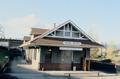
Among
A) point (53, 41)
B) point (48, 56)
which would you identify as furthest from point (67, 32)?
point (48, 56)

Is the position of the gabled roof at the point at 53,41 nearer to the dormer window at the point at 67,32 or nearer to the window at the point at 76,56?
the dormer window at the point at 67,32

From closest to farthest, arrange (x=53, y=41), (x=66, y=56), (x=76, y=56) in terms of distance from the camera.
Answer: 1. (x=53, y=41)
2. (x=66, y=56)
3. (x=76, y=56)

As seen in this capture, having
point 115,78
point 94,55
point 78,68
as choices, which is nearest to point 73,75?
point 115,78

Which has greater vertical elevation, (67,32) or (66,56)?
(67,32)

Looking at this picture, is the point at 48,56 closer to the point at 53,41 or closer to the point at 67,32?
the point at 53,41

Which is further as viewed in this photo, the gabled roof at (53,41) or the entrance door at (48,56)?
the entrance door at (48,56)

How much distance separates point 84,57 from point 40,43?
22.5 feet

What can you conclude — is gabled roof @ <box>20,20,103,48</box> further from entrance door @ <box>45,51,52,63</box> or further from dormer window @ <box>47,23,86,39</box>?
entrance door @ <box>45,51,52,63</box>

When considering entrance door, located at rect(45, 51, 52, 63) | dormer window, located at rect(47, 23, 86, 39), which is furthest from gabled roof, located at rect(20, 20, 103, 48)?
entrance door, located at rect(45, 51, 52, 63)

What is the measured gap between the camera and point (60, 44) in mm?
35906

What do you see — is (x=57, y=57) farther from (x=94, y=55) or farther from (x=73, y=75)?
(x=94, y=55)

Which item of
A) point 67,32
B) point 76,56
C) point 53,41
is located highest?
point 67,32

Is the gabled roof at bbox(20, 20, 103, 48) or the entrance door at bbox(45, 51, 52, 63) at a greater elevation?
the gabled roof at bbox(20, 20, 103, 48)

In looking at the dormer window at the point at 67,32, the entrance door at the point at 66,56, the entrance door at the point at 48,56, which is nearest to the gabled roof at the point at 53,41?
the dormer window at the point at 67,32
